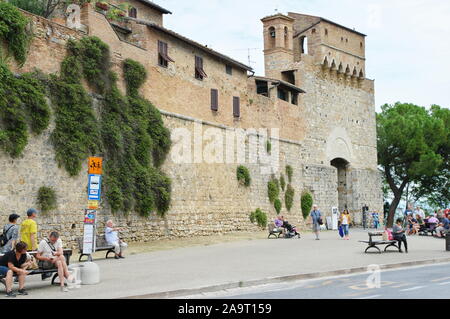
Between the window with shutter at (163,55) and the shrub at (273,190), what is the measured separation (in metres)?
10.8

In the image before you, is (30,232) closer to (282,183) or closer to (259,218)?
(259,218)

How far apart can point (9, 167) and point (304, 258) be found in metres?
9.80

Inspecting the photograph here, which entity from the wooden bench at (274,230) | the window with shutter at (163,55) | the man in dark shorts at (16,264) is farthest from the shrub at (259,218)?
the man in dark shorts at (16,264)

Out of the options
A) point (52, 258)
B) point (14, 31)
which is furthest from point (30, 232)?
point (14, 31)

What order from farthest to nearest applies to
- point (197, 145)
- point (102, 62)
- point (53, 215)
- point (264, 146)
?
point (264, 146)
point (197, 145)
point (102, 62)
point (53, 215)

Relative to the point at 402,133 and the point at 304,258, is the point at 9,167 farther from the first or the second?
the point at 402,133

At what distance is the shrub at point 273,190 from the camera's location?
3416 centimetres

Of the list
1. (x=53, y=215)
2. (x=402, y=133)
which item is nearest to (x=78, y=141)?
(x=53, y=215)

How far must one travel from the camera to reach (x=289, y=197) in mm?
35969

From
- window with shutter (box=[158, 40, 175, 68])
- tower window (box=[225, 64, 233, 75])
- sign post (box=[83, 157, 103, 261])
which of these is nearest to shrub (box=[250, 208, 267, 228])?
tower window (box=[225, 64, 233, 75])

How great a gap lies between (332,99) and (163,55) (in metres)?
18.5

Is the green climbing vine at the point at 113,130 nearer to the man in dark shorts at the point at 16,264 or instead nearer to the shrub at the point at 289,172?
the man in dark shorts at the point at 16,264

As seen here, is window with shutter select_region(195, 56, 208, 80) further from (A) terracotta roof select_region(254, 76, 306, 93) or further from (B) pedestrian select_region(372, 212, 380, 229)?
(B) pedestrian select_region(372, 212, 380, 229)

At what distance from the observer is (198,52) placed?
29.3 meters
